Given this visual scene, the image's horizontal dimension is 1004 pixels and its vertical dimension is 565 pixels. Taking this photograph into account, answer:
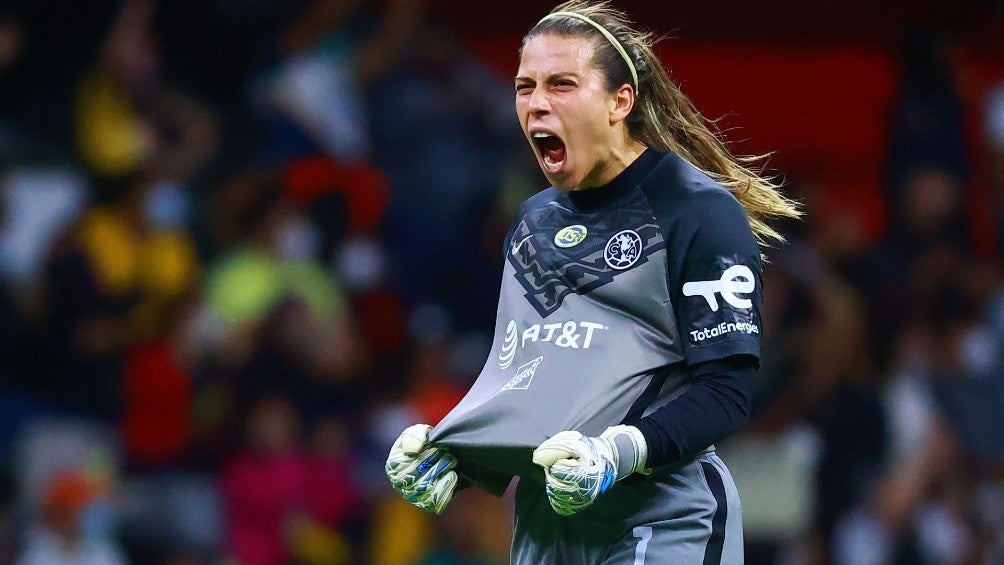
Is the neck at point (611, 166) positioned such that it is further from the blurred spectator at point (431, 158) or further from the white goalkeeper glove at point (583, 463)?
the blurred spectator at point (431, 158)

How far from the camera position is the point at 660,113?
2801 millimetres

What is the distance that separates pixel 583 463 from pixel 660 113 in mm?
887

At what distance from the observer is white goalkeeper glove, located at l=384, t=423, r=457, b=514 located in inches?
103

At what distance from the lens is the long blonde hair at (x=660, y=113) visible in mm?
2658

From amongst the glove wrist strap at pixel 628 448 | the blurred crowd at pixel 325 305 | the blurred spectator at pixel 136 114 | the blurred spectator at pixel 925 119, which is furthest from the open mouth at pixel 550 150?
the blurred spectator at pixel 925 119

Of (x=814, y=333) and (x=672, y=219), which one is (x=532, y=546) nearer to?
(x=672, y=219)

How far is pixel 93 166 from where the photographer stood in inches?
233

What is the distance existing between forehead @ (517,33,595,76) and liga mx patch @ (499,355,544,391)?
0.56 m

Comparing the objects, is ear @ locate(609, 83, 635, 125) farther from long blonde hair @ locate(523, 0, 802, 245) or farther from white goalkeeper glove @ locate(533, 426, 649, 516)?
white goalkeeper glove @ locate(533, 426, 649, 516)

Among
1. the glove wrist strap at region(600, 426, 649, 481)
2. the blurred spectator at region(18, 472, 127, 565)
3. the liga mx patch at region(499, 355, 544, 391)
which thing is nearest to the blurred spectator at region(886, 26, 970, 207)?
the blurred spectator at region(18, 472, 127, 565)

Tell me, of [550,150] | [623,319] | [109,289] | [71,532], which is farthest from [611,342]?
[109,289]

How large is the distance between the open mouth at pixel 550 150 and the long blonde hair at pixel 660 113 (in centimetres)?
15

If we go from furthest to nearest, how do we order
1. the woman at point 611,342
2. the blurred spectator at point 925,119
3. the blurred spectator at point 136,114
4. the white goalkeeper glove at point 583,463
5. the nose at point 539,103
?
the blurred spectator at point 925,119 → the blurred spectator at point 136,114 → the nose at point 539,103 → the woman at point 611,342 → the white goalkeeper glove at point 583,463

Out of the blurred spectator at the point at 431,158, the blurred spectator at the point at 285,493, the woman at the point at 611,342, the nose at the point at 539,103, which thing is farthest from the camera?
the blurred spectator at the point at 431,158
